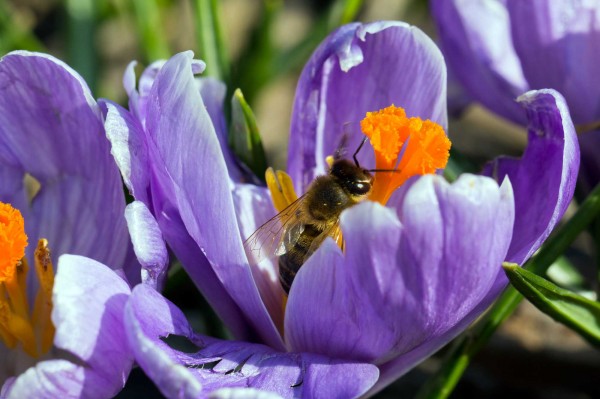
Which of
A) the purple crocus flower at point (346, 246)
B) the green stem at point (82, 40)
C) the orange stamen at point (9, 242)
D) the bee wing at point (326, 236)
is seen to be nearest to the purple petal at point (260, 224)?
the purple crocus flower at point (346, 246)

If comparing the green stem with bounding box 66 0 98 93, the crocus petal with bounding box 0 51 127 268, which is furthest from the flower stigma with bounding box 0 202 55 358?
the green stem with bounding box 66 0 98 93

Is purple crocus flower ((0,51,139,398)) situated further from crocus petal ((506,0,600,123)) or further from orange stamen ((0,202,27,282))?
crocus petal ((506,0,600,123))

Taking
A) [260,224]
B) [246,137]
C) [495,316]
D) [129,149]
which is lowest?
[495,316]

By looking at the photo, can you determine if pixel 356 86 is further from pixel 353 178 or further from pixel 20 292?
pixel 20 292

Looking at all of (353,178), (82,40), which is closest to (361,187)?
(353,178)

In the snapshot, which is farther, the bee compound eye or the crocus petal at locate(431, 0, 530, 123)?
the crocus petal at locate(431, 0, 530, 123)

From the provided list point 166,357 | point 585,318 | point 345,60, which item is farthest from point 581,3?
point 166,357
